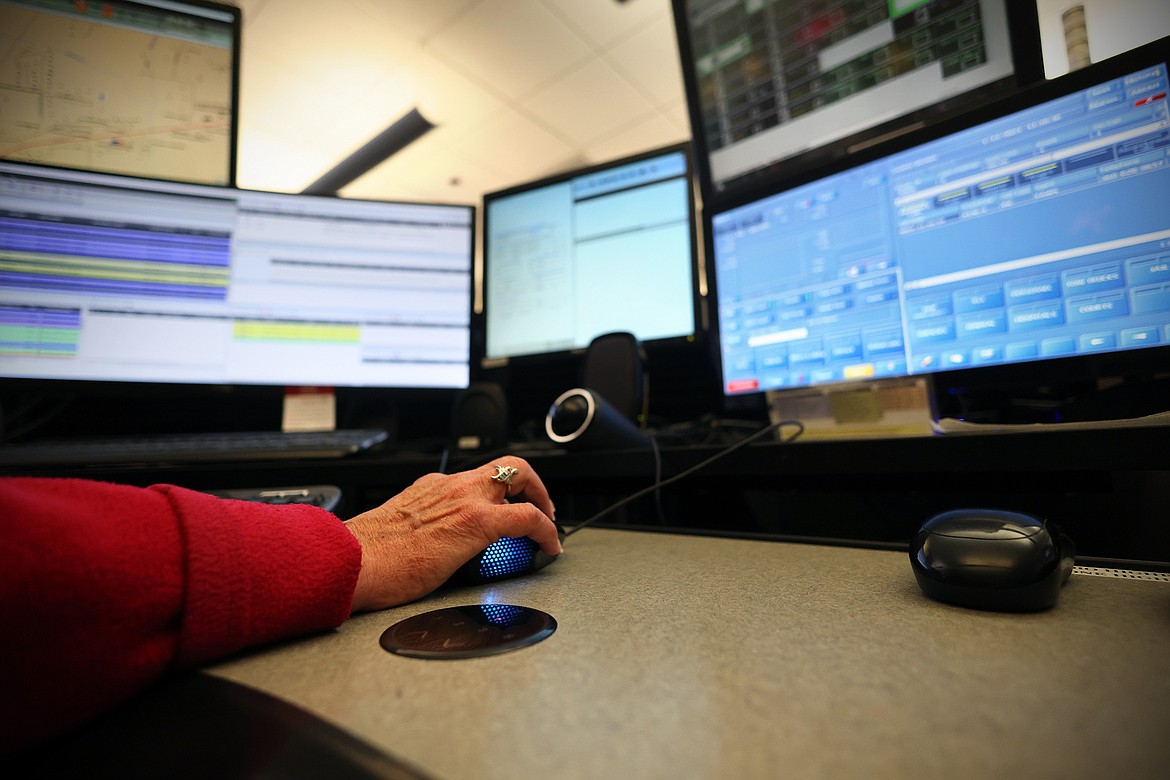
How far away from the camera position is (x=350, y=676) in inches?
11.0

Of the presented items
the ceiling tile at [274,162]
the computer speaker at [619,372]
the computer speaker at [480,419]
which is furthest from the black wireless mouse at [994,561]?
the ceiling tile at [274,162]

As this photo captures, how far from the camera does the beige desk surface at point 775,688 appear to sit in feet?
0.62

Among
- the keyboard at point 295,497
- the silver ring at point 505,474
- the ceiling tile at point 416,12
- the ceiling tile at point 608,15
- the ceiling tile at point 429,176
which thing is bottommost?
the keyboard at point 295,497

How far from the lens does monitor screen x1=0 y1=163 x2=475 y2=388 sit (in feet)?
2.73

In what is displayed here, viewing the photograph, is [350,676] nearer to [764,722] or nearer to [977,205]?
[764,722]

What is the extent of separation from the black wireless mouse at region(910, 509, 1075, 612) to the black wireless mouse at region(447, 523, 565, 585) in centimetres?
31

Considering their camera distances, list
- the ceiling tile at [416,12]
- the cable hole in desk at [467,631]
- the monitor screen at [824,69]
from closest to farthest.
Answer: the cable hole in desk at [467,631]
the monitor screen at [824,69]
the ceiling tile at [416,12]

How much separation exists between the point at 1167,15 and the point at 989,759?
0.89 m

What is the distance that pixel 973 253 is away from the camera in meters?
0.60

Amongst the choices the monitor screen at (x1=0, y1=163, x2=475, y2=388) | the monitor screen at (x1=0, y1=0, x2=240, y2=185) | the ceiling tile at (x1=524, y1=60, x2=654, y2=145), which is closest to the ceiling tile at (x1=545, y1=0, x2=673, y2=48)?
the ceiling tile at (x1=524, y1=60, x2=654, y2=145)

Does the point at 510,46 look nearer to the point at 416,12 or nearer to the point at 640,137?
the point at 416,12

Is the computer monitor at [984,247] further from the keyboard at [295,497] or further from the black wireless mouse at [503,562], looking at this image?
the keyboard at [295,497]

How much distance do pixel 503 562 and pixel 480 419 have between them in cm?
47

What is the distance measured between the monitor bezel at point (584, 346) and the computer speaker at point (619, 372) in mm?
56
